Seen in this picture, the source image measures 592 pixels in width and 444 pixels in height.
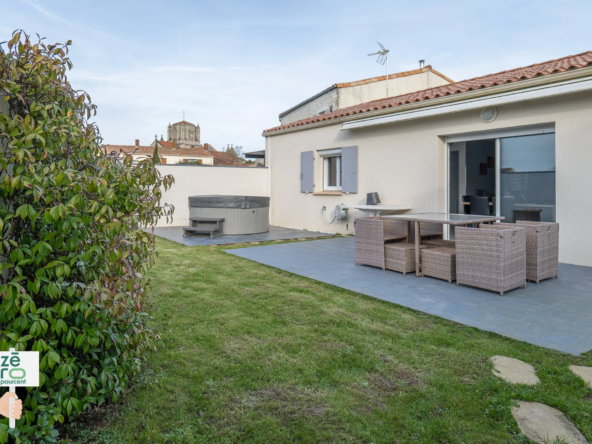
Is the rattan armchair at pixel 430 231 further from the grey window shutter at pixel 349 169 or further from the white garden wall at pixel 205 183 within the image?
the white garden wall at pixel 205 183

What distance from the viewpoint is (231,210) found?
9820 mm

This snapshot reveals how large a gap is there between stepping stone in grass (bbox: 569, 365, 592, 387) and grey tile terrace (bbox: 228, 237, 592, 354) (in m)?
0.30

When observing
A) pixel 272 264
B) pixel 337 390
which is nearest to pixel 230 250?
pixel 272 264

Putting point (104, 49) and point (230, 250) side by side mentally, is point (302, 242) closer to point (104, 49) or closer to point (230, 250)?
point (230, 250)

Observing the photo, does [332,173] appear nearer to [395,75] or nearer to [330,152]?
[330,152]

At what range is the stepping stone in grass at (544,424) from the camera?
6.28ft

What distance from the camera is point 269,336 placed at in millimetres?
3221

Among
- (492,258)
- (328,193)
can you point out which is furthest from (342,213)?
(492,258)

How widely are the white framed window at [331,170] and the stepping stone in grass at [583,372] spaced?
8.43 metres

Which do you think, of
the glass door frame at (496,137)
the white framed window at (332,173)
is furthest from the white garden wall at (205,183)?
the glass door frame at (496,137)

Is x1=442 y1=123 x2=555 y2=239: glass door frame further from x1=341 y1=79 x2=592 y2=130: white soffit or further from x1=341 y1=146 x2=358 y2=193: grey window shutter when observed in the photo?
x1=341 y1=146 x2=358 y2=193: grey window shutter

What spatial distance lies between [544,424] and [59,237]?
2.44 meters

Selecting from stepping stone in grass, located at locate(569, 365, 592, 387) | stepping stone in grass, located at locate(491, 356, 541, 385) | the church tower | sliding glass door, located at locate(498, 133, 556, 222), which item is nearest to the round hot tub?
sliding glass door, located at locate(498, 133, 556, 222)

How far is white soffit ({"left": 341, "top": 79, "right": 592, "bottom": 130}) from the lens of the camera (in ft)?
19.1
